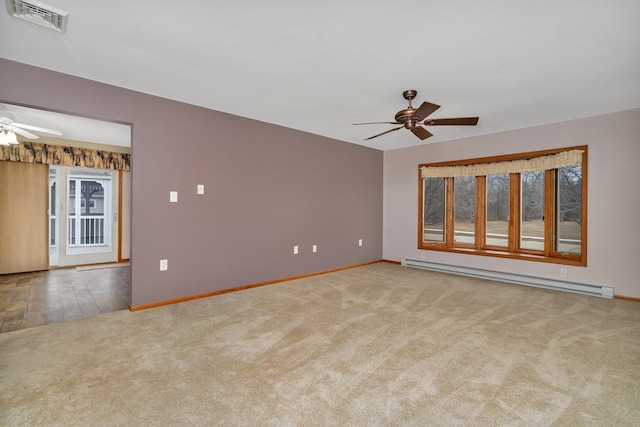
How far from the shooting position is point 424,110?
281cm

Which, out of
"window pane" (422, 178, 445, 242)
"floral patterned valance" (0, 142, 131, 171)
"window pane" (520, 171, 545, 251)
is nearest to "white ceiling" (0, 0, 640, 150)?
"window pane" (520, 171, 545, 251)

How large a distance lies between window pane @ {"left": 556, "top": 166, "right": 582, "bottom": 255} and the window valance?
0.65 feet

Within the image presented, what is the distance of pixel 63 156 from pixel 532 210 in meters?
7.89

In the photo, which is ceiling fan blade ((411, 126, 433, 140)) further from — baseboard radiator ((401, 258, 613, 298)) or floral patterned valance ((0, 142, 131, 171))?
floral patterned valance ((0, 142, 131, 171))

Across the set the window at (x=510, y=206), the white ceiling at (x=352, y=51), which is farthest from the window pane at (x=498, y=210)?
the white ceiling at (x=352, y=51)

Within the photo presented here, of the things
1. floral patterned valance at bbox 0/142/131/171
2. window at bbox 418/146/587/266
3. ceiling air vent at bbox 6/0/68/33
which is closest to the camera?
ceiling air vent at bbox 6/0/68/33

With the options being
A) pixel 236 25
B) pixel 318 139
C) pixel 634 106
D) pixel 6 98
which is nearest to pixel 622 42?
pixel 634 106

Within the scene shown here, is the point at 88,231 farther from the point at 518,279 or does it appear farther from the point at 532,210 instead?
the point at 532,210

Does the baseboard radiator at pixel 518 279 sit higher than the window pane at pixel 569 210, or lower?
lower

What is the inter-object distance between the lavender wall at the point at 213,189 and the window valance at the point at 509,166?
1685 millimetres

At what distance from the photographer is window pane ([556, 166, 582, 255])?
423 cm

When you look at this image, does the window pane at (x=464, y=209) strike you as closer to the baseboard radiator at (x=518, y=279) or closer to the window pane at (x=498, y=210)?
the window pane at (x=498, y=210)

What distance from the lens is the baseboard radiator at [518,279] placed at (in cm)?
392

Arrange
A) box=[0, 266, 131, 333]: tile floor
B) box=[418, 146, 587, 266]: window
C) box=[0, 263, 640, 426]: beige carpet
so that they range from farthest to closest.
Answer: box=[418, 146, 587, 266]: window → box=[0, 266, 131, 333]: tile floor → box=[0, 263, 640, 426]: beige carpet
